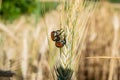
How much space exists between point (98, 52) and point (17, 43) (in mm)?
611

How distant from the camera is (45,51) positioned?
3184 mm

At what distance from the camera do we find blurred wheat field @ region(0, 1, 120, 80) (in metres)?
2.51

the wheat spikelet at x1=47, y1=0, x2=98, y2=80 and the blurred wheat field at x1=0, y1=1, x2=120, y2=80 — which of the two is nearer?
the wheat spikelet at x1=47, y1=0, x2=98, y2=80

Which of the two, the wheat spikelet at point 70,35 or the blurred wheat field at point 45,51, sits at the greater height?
the wheat spikelet at point 70,35

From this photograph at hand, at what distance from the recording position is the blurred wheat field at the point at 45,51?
2.51m

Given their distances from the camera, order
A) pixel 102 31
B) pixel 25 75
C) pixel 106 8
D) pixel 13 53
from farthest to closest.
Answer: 1. pixel 106 8
2. pixel 102 31
3. pixel 13 53
4. pixel 25 75

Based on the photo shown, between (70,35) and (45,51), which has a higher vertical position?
(70,35)

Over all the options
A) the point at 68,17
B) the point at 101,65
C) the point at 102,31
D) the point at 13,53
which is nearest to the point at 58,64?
the point at 68,17

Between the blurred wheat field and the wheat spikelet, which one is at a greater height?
the wheat spikelet

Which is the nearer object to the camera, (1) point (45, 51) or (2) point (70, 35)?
(2) point (70, 35)

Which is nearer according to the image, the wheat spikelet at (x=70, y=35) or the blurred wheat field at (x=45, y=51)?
the wheat spikelet at (x=70, y=35)

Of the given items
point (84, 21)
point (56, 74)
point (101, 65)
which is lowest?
point (101, 65)

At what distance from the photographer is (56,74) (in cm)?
160

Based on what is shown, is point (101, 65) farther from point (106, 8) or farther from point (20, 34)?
point (106, 8)
